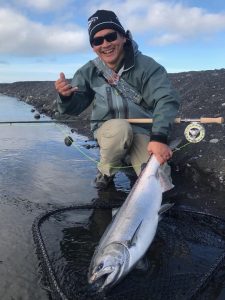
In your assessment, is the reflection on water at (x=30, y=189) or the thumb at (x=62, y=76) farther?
the thumb at (x=62, y=76)

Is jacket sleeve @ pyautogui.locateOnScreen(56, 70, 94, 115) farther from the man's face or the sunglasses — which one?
the sunglasses

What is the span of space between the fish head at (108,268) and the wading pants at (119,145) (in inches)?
106

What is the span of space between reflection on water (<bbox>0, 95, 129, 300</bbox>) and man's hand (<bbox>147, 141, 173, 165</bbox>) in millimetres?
1735

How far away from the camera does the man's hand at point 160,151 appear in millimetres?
4801

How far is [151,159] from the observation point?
477 centimetres

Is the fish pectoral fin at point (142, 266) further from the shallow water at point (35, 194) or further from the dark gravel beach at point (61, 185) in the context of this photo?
the shallow water at point (35, 194)

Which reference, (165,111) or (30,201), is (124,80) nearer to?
(165,111)

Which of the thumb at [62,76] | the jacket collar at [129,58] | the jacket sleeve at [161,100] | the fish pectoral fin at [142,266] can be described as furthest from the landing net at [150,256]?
the jacket collar at [129,58]

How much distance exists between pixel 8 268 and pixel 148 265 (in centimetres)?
142

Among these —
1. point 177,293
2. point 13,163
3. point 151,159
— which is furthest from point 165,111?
point 13,163

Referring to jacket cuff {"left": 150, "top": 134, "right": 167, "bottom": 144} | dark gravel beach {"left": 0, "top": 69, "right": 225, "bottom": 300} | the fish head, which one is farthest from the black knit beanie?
the fish head

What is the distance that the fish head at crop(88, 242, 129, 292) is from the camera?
352cm

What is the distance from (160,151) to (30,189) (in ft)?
9.50

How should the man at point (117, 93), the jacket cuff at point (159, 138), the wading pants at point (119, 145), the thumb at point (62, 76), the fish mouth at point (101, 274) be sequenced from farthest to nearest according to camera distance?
the wading pants at point (119, 145) < the man at point (117, 93) < the thumb at point (62, 76) < the jacket cuff at point (159, 138) < the fish mouth at point (101, 274)
